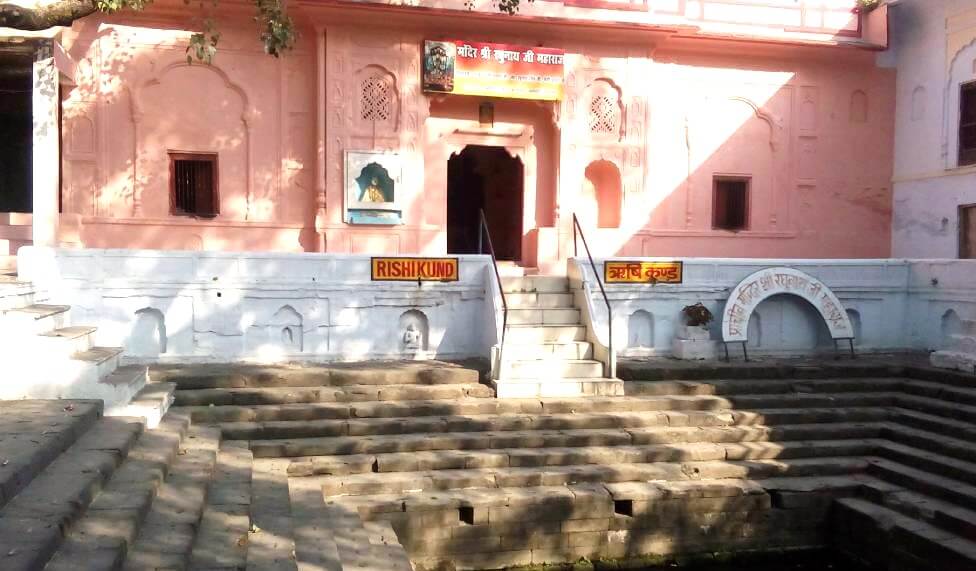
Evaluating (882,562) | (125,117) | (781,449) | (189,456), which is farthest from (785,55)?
(189,456)

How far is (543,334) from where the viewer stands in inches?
389

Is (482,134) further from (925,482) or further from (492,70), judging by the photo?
(925,482)

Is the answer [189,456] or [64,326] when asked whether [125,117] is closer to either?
[64,326]

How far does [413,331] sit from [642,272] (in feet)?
10.9

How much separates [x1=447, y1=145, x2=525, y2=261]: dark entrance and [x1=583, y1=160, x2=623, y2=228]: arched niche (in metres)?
1.71

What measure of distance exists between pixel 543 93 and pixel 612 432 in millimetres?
6679

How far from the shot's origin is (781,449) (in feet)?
28.7

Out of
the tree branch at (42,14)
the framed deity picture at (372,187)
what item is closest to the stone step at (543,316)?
the framed deity picture at (372,187)

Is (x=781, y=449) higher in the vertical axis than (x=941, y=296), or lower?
lower

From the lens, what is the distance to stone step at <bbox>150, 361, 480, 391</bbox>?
8.50 meters

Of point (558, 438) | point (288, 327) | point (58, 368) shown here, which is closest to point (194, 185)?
point (288, 327)

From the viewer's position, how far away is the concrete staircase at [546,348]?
9148 millimetres

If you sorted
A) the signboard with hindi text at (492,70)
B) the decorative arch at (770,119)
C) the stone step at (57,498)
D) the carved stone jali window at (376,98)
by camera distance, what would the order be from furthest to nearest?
the decorative arch at (770,119) < the carved stone jali window at (376,98) < the signboard with hindi text at (492,70) < the stone step at (57,498)

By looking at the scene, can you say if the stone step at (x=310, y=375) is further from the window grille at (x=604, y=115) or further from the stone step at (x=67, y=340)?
the window grille at (x=604, y=115)
